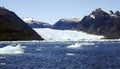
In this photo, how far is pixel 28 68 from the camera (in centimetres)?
7394

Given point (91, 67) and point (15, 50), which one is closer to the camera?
point (91, 67)

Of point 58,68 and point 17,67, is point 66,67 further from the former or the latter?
point 17,67

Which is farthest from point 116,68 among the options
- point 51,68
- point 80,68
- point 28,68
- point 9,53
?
point 9,53

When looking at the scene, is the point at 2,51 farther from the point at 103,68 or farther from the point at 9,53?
the point at 103,68

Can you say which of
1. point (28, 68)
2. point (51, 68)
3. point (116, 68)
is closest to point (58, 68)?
point (51, 68)

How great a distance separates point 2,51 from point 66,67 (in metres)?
47.4

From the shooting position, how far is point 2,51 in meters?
119

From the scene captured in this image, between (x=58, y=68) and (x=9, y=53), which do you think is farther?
(x=9, y=53)

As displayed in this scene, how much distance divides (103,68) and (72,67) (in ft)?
22.5

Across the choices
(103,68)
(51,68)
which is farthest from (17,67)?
Answer: (103,68)

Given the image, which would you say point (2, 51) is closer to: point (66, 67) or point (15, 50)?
point (15, 50)

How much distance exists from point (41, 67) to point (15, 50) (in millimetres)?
47395

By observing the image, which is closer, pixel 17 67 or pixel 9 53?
pixel 17 67

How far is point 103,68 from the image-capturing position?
74.4 m
